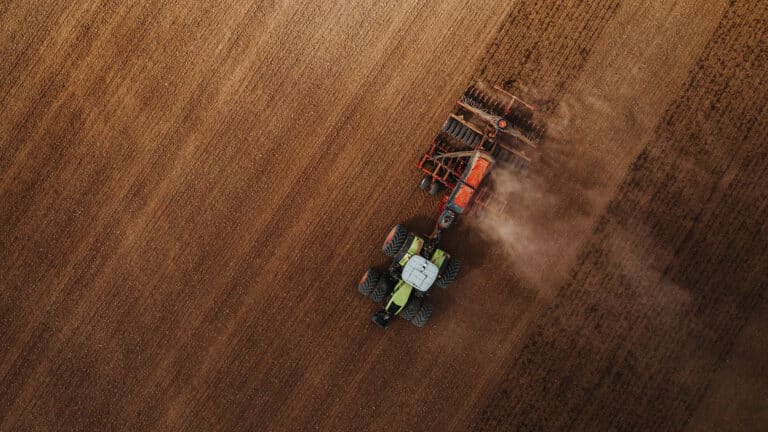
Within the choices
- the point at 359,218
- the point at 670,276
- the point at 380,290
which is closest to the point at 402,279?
the point at 380,290

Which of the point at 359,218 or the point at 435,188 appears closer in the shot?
the point at 435,188

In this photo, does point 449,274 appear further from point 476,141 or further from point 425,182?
point 476,141

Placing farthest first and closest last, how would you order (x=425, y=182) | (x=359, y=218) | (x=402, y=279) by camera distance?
(x=359, y=218)
(x=425, y=182)
(x=402, y=279)

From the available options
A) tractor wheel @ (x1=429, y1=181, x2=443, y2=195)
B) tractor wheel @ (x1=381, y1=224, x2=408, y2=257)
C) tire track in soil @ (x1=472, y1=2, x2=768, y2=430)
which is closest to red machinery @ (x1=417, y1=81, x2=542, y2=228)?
tractor wheel @ (x1=429, y1=181, x2=443, y2=195)

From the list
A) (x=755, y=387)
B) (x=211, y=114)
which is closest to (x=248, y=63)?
(x=211, y=114)

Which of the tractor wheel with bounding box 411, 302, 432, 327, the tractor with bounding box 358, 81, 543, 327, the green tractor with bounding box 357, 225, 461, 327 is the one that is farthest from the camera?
the tractor wheel with bounding box 411, 302, 432, 327

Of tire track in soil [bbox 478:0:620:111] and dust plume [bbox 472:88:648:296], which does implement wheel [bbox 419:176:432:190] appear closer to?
dust plume [bbox 472:88:648:296]
